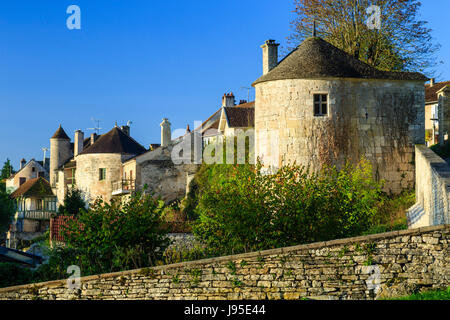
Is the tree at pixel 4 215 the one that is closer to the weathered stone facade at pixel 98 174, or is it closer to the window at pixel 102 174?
the weathered stone facade at pixel 98 174

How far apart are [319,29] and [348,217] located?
20.1 meters

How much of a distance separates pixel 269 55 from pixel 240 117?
13.3 metres

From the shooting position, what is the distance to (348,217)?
68.2ft

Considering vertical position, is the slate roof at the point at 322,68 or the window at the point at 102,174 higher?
the slate roof at the point at 322,68

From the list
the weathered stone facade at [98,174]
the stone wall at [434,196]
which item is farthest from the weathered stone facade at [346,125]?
the weathered stone facade at [98,174]

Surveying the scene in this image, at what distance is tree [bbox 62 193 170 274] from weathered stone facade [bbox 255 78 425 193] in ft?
31.8

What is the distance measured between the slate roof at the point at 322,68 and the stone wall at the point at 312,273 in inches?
554

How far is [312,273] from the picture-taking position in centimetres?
1495

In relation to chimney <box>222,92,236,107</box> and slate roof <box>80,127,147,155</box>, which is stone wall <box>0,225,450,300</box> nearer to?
slate roof <box>80,127,147,155</box>

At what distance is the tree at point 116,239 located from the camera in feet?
60.7

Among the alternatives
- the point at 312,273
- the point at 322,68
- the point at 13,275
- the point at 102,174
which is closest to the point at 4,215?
the point at 102,174

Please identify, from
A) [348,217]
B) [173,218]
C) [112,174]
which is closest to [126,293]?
[348,217]

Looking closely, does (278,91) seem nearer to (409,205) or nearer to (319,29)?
(409,205)

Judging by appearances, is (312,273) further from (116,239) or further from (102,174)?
(102,174)
